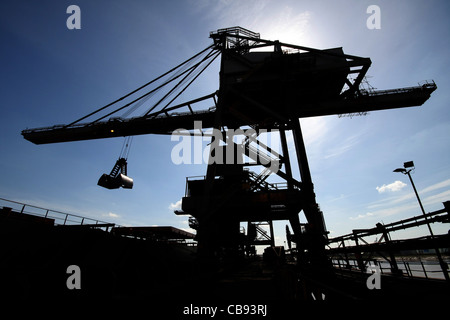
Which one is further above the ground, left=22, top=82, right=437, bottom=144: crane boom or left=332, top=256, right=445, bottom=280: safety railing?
left=22, top=82, right=437, bottom=144: crane boom

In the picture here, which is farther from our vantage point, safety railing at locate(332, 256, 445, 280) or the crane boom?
the crane boom

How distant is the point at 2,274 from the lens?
7.26 meters

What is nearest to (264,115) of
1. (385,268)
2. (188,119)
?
(188,119)

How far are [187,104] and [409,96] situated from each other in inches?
790

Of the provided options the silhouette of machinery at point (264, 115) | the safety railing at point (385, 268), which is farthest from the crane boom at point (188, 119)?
the safety railing at point (385, 268)

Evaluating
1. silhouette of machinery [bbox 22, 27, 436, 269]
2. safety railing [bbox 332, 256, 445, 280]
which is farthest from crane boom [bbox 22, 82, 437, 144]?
safety railing [bbox 332, 256, 445, 280]

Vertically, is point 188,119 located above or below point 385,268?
above

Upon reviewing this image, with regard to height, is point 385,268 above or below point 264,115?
below

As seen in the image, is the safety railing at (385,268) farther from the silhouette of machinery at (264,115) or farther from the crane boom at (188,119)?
the crane boom at (188,119)

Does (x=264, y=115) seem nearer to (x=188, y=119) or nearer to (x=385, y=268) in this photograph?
(x=188, y=119)

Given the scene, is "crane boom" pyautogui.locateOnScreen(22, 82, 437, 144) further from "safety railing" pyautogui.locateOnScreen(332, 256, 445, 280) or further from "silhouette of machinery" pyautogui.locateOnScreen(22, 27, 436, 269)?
"safety railing" pyautogui.locateOnScreen(332, 256, 445, 280)

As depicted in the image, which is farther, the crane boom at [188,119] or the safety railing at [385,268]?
the crane boom at [188,119]

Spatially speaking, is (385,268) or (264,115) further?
(264,115)
